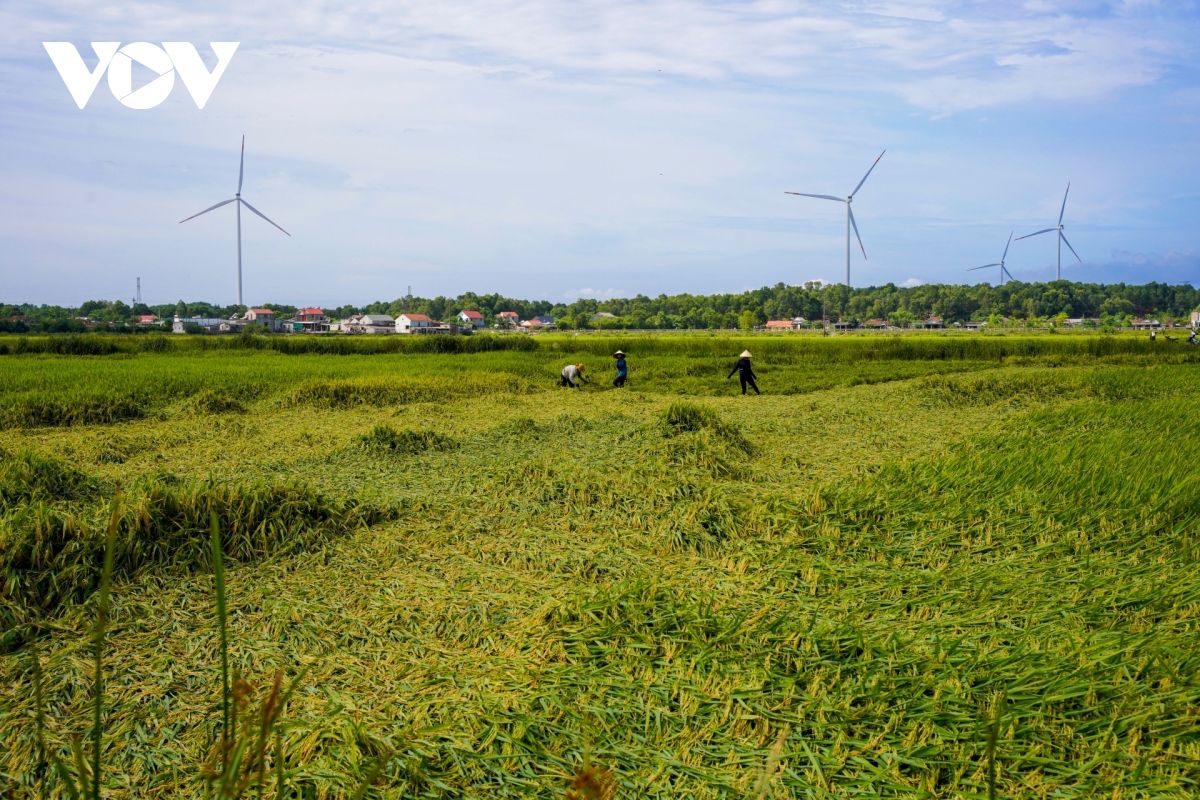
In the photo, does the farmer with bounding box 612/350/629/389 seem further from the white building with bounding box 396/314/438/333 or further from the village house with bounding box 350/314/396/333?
the white building with bounding box 396/314/438/333

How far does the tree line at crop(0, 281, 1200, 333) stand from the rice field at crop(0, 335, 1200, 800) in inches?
4044

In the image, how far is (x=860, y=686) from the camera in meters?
3.19

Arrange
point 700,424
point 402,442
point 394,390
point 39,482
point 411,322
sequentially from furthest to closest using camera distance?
point 411,322, point 394,390, point 700,424, point 402,442, point 39,482

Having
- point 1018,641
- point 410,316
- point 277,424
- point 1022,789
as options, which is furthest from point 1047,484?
point 410,316

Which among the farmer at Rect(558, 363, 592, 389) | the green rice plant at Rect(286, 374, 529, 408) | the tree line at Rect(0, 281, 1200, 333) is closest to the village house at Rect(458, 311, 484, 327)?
the tree line at Rect(0, 281, 1200, 333)

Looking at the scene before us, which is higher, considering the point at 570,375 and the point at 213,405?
the point at 570,375

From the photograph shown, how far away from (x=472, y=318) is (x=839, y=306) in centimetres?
6780

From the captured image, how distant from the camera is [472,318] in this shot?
11669cm

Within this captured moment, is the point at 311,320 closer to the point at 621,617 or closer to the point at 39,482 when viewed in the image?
the point at 39,482

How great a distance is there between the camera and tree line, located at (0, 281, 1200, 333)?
383 feet

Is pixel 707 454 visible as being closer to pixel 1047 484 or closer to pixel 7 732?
pixel 1047 484

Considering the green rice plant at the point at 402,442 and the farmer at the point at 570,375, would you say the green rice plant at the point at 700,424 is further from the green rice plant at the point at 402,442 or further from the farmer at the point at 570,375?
the farmer at the point at 570,375

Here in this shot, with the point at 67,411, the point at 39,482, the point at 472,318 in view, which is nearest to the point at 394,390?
the point at 67,411

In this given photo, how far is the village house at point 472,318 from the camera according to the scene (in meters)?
113
